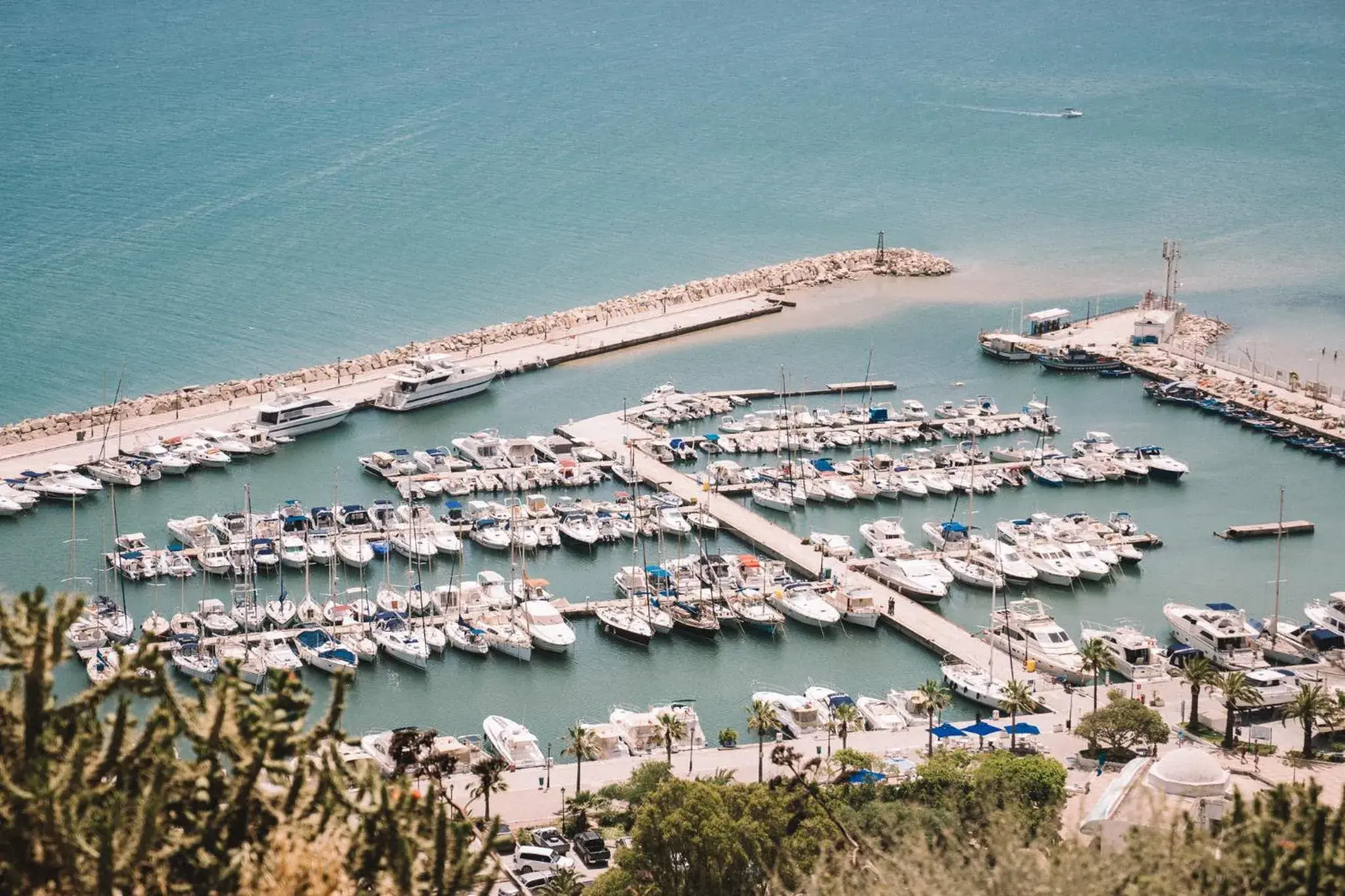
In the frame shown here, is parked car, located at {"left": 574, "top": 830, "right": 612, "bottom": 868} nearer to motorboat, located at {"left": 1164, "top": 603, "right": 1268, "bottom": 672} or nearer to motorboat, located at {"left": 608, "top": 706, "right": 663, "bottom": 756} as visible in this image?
motorboat, located at {"left": 608, "top": 706, "right": 663, "bottom": 756}

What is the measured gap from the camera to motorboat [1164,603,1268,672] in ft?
148

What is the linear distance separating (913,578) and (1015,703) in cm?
1139

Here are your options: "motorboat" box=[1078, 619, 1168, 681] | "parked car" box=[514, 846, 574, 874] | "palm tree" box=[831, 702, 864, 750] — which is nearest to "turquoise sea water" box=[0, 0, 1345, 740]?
→ "palm tree" box=[831, 702, 864, 750]

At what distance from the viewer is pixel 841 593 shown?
160 ft

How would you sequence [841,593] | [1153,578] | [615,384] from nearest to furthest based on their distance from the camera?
1. [841,593]
2. [1153,578]
3. [615,384]

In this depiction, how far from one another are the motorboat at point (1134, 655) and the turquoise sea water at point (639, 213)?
4.32 meters

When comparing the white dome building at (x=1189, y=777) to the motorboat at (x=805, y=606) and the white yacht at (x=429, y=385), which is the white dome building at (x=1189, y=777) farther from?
the white yacht at (x=429, y=385)

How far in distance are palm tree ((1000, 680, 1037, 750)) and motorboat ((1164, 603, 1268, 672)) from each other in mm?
6589

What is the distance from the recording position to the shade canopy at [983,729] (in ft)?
129

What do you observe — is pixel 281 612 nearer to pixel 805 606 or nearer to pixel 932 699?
pixel 805 606

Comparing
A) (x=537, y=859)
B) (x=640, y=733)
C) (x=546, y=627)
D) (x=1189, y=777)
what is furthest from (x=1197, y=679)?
(x=546, y=627)

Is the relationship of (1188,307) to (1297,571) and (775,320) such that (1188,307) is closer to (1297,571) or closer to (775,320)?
(775,320)

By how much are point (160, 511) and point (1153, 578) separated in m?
31.8

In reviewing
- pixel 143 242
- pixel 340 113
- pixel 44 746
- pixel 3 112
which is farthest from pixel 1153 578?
pixel 3 112
